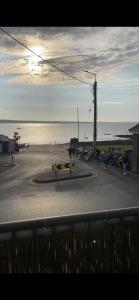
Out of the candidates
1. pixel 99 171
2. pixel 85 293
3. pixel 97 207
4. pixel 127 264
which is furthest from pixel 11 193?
pixel 85 293

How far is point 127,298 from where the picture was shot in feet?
11.6

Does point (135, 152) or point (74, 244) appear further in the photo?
point (135, 152)

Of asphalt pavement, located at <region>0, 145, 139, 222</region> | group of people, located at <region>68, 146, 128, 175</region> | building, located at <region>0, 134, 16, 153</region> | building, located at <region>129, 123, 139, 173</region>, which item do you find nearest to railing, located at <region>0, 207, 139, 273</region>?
asphalt pavement, located at <region>0, 145, 139, 222</region>

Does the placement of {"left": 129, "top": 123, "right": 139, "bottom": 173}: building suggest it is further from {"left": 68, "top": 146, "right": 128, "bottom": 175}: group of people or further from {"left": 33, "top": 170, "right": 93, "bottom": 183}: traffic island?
{"left": 33, "top": 170, "right": 93, "bottom": 183}: traffic island

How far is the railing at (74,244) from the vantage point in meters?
5.65

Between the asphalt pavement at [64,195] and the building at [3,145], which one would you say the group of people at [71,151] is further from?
the asphalt pavement at [64,195]

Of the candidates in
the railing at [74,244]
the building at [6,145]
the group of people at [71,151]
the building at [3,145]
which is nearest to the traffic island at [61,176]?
the group of people at [71,151]

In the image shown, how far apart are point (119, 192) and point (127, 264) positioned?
18116 millimetres

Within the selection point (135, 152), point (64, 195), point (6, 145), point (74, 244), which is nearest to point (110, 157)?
point (135, 152)

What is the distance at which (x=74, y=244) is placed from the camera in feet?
19.6

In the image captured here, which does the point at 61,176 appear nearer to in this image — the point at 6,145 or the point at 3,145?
the point at 3,145
